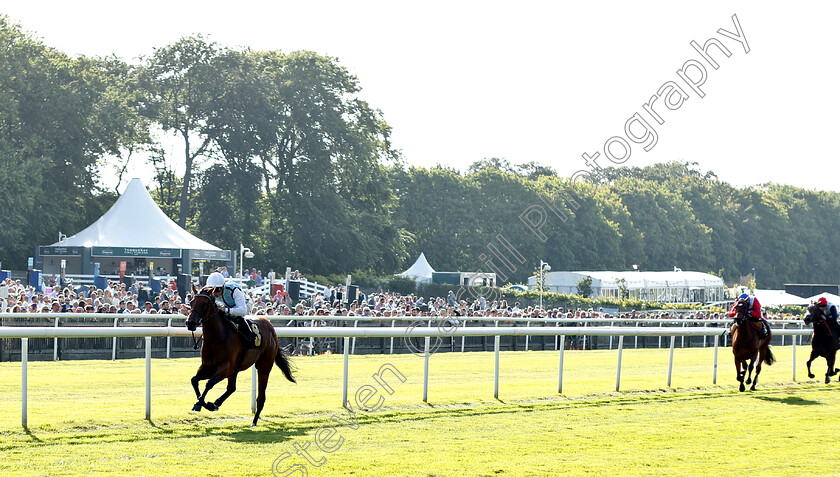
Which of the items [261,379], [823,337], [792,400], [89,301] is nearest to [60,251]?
[89,301]

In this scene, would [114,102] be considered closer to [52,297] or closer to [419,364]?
[52,297]

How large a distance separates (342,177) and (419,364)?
31682 mm

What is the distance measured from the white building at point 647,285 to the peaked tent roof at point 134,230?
982 inches

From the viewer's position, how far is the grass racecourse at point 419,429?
21.6ft

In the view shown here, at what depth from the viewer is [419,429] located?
8.35 metres

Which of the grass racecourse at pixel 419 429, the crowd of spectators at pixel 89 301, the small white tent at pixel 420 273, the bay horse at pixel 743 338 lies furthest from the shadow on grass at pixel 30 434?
the small white tent at pixel 420 273

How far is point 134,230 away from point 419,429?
24.4 metres

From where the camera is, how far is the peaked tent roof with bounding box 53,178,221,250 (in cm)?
3056

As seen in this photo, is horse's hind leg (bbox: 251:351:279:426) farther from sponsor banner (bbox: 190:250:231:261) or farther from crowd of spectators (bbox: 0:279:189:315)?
sponsor banner (bbox: 190:250:231:261)

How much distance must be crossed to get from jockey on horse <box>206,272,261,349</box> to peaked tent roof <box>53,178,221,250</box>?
75.7 ft

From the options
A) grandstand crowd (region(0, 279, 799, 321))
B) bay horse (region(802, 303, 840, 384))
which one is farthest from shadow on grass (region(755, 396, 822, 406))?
grandstand crowd (region(0, 279, 799, 321))

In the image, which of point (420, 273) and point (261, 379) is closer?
point (261, 379)

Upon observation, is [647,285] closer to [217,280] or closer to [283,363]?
[283,363]

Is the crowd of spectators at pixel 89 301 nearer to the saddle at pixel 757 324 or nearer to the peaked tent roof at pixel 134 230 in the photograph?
the peaked tent roof at pixel 134 230
